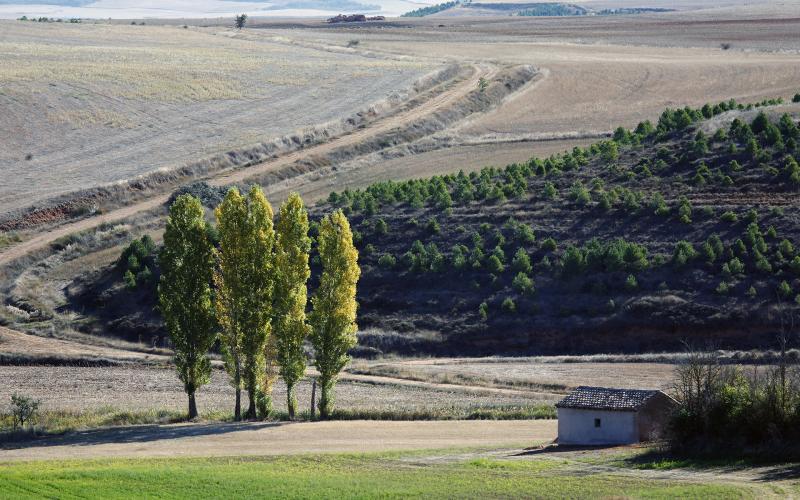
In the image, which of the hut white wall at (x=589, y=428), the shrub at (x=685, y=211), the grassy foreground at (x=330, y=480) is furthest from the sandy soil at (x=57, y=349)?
the shrub at (x=685, y=211)

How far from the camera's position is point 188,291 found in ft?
177

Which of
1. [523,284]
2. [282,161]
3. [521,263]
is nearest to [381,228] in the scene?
[521,263]

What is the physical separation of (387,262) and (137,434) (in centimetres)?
2654

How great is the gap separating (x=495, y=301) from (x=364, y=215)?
1390 centimetres

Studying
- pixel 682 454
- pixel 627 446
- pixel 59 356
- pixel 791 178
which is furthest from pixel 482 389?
pixel 791 178

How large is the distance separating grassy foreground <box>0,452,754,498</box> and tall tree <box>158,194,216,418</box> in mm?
10080

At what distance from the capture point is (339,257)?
176ft

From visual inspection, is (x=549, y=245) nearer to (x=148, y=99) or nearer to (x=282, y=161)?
(x=282, y=161)

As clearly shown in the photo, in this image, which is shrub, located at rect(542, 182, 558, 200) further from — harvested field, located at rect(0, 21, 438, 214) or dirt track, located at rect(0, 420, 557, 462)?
harvested field, located at rect(0, 21, 438, 214)

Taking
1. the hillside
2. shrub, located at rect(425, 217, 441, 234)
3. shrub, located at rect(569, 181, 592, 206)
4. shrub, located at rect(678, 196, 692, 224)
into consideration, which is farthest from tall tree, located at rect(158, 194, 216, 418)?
shrub, located at rect(678, 196, 692, 224)

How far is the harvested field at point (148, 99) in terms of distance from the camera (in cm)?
9212

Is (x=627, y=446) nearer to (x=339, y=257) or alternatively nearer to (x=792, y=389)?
(x=792, y=389)

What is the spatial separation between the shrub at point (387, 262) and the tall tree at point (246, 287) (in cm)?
2044

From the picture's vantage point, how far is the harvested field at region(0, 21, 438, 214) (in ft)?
302
